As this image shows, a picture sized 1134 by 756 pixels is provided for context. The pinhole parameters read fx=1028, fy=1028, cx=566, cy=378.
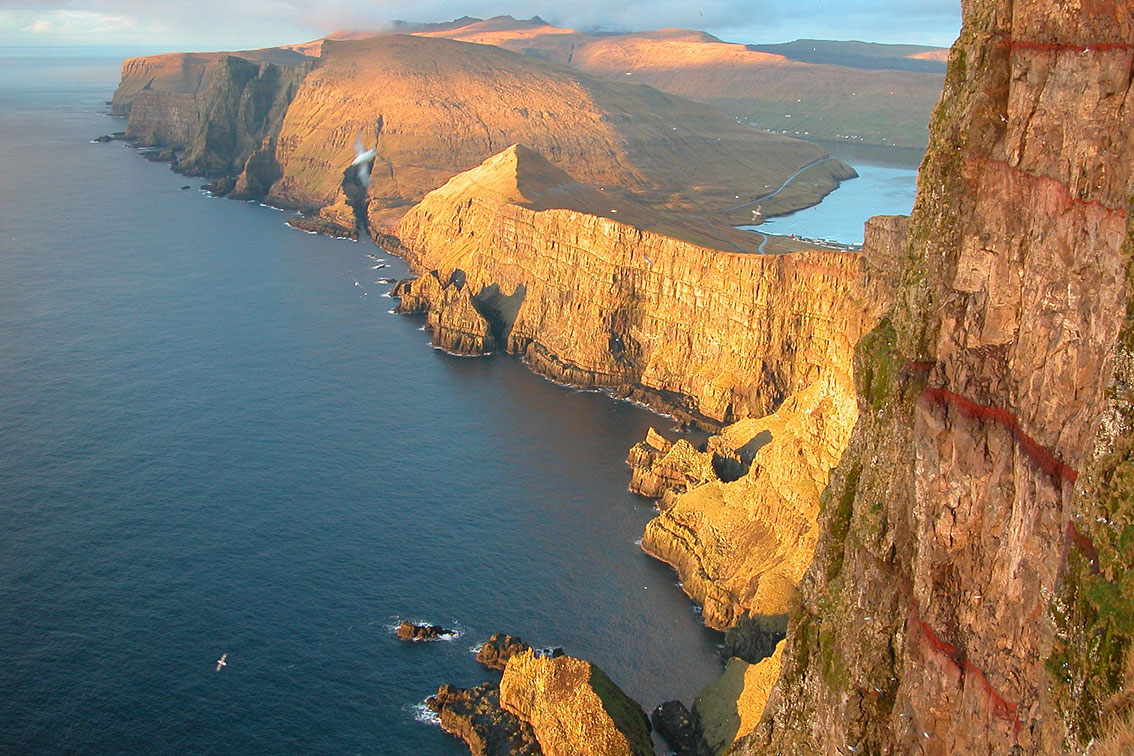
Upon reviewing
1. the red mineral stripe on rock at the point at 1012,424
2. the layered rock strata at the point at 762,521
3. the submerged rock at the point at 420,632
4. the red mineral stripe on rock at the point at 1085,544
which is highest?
the red mineral stripe on rock at the point at 1012,424

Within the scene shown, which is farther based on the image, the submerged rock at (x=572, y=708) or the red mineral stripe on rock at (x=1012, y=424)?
the submerged rock at (x=572, y=708)

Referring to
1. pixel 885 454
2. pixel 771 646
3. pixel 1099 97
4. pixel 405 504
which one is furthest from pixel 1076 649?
pixel 405 504

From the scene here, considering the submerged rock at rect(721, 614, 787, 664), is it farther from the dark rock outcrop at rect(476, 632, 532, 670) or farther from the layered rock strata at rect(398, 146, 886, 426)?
the layered rock strata at rect(398, 146, 886, 426)

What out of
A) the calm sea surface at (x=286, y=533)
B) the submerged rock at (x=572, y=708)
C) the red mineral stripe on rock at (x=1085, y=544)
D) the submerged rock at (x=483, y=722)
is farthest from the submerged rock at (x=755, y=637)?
the red mineral stripe on rock at (x=1085, y=544)

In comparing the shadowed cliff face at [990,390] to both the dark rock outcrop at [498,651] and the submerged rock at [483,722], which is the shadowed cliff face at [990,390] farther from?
the dark rock outcrop at [498,651]

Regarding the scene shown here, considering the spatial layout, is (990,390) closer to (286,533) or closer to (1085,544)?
(1085,544)
